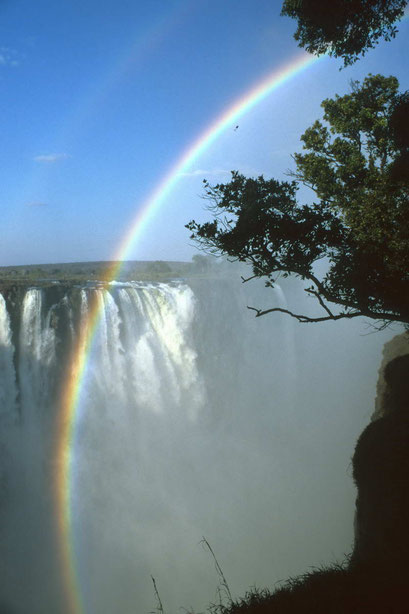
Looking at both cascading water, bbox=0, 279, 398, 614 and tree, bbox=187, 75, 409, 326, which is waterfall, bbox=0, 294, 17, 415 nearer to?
cascading water, bbox=0, 279, 398, 614

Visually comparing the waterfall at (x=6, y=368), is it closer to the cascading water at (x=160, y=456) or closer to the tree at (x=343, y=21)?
the cascading water at (x=160, y=456)

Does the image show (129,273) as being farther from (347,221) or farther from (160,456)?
(347,221)

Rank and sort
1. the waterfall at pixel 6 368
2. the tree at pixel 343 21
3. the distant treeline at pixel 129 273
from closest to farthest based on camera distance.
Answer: the tree at pixel 343 21 < the waterfall at pixel 6 368 < the distant treeline at pixel 129 273

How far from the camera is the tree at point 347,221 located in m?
5.38

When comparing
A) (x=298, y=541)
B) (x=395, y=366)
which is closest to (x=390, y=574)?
(x=395, y=366)

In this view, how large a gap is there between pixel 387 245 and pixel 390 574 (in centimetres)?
443

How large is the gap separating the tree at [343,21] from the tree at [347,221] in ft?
2.05

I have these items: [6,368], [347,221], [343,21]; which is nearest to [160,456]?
[6,368]

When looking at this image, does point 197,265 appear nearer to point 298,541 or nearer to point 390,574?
point 298,541

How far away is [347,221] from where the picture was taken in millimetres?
5852

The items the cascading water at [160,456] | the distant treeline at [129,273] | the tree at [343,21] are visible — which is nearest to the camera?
the tree at [343,21]

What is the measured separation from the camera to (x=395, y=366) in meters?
11.1

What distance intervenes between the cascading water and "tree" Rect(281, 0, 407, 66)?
14609 mm

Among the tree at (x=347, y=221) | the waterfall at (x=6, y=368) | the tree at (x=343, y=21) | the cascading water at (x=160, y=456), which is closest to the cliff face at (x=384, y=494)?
the tree at (x=347, y=221)
